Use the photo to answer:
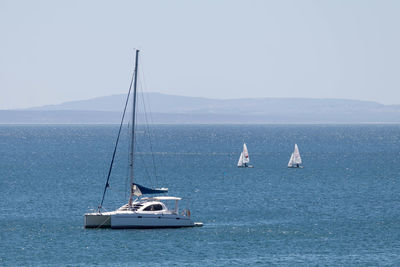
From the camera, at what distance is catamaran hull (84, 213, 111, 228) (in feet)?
227

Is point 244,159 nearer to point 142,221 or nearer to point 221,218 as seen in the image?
point 221,218

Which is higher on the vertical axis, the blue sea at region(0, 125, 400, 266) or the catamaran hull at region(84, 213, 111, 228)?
the catamaran hull at region(84, 213, 111, 228)

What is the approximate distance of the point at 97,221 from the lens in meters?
69.3

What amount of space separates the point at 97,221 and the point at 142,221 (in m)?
3.54

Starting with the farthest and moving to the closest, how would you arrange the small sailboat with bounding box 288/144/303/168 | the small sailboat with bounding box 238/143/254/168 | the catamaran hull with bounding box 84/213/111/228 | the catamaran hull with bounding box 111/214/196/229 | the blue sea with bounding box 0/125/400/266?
the small sailboat with bounding box 238/143/254/168 < the small sailboat with bounding box 288/144/303/168 < the catamaran hull with bounding box 84/213/111/228 < the catamaran hull with bounding box 111/214/196/229 < the blue sea with bounding box 0/125/400/266

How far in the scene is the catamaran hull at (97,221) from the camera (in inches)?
2729

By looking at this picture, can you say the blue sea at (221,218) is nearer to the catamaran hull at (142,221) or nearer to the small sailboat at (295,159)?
the catamaran hull at (142,221)

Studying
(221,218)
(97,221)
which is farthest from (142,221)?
(221,218)

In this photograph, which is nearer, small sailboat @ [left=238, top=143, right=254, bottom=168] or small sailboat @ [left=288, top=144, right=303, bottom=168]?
small sailboat @ [left=288, top=144, right=303, bottom=168]

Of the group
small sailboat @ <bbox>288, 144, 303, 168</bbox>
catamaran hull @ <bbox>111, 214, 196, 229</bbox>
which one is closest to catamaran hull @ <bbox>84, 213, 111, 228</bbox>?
catamaran hull @ <bbox>111, 214, 196, 229</bbox>

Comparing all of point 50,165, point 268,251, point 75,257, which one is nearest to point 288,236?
point 268,251

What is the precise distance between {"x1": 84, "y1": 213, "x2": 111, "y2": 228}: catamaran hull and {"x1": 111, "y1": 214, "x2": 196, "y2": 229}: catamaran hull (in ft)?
1.42

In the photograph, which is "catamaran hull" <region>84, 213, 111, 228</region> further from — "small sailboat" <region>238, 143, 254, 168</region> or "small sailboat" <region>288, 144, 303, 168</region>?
"small sailboat" <region>238, 143, 254, 168</region>

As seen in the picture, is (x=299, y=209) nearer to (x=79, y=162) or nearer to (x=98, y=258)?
(x=98, y=258)
